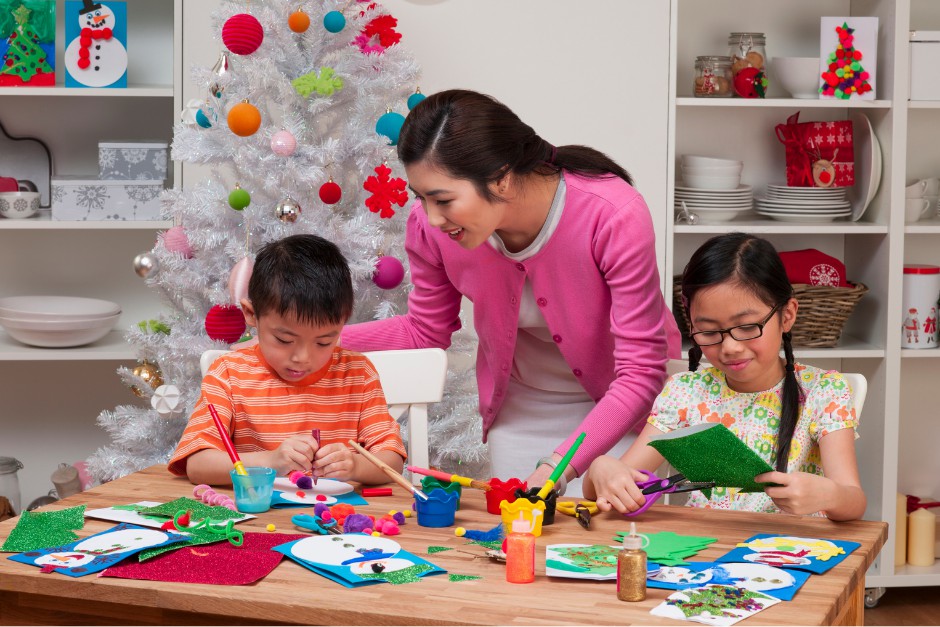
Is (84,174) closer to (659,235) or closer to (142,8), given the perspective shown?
(142,8)

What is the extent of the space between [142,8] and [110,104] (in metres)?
0.32

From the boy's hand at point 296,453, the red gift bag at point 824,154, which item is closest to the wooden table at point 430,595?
the boy's hand at point 296,453

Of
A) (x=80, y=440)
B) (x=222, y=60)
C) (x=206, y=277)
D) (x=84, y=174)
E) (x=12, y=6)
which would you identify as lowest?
(x=80, y=440)

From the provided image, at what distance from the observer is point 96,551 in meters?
1.32

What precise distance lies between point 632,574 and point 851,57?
227 cm

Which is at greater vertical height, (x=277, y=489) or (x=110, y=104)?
(x=110, y=104)

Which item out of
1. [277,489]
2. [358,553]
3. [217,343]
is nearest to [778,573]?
[358,553]

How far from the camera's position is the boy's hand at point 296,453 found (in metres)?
1.60

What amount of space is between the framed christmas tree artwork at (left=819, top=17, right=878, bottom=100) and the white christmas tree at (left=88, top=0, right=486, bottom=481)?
3.97 ft

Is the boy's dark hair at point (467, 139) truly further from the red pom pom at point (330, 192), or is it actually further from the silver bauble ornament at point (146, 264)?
the silver bauble ornament at point (146, 264)

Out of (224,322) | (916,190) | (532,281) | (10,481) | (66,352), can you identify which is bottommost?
(10,481)

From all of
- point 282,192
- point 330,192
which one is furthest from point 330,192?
point 282,192

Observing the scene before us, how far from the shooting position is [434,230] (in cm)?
198

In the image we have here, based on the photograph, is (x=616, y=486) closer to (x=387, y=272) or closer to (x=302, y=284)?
(x=302, y=284)
